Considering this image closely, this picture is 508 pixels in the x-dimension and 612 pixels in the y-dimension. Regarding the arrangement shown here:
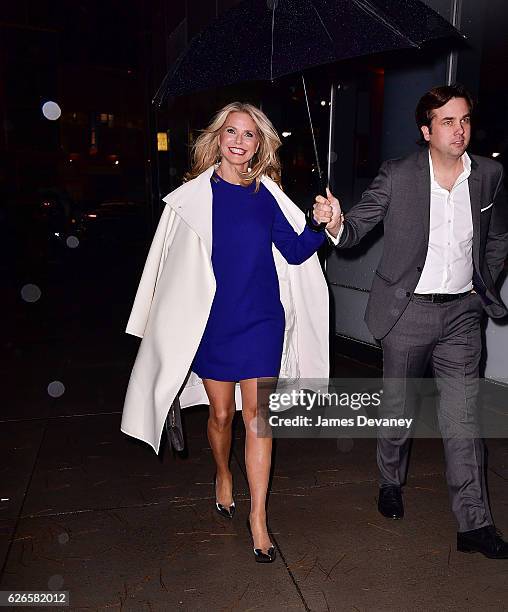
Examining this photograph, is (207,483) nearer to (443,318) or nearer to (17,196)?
(443,318)

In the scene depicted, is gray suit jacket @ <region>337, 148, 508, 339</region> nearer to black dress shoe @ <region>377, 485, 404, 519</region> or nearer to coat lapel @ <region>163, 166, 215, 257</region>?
coat lapel @ <region>163, 166, 215, 257</region>

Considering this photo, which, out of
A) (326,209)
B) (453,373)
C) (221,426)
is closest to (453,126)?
(326,209)

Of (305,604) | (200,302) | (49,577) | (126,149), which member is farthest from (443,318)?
(126,149)

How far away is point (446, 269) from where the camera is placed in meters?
3.20

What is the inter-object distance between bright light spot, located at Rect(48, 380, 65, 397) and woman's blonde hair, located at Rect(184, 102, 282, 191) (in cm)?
318

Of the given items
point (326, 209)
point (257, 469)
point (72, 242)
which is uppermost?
point (326, 209)

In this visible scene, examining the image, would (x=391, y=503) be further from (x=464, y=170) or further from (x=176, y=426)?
(x=464, y=170)

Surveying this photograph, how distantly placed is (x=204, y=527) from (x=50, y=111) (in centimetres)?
3468

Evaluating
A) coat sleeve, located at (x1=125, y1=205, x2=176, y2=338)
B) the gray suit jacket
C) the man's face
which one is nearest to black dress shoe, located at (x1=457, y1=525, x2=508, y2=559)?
the gray suit jacket

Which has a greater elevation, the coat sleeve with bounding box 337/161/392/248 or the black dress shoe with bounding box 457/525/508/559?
the coat sleeve with bounding box 337/161/392/248

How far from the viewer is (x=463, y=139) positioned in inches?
122

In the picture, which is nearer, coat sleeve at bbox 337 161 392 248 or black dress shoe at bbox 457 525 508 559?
black dress shoe at bbox 457 525 508 559

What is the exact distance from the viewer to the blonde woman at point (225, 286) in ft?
10.2

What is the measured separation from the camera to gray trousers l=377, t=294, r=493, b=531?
3.15 meters
